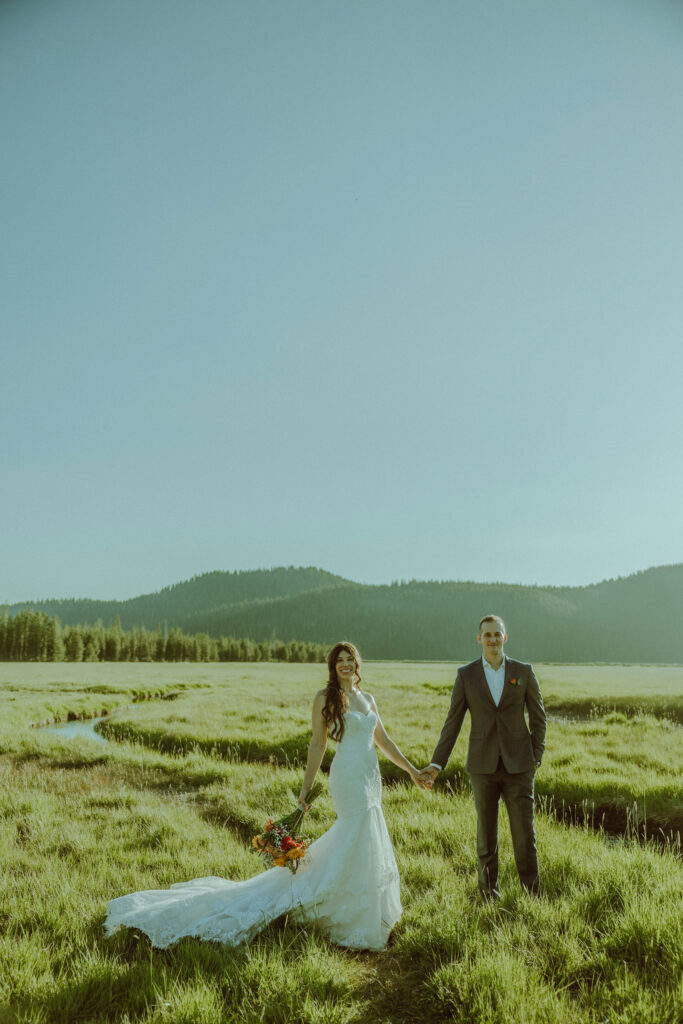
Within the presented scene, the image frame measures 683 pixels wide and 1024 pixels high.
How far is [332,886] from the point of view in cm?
608

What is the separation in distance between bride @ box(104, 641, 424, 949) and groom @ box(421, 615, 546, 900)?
79cm

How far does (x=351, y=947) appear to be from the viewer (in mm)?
5793

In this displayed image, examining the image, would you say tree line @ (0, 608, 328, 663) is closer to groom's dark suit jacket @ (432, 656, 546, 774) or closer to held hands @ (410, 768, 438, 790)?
held hands @ (410, 768, 438, 790)

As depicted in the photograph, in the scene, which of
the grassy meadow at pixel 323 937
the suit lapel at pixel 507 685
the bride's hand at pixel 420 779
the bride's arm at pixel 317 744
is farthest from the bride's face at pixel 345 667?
the grassy meadow at pixel 323 937

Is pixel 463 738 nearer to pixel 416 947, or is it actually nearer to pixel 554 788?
pixel 554 788

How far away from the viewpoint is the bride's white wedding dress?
587 centimetres

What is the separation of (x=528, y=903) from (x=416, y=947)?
1320 mm

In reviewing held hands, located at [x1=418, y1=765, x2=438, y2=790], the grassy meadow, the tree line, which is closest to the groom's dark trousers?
held hands, located at [x1=418, y1=765, x2=438, y2=790]

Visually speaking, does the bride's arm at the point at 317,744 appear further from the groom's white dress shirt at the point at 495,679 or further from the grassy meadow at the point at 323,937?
the groom's white dress shirt at the point at 495,679

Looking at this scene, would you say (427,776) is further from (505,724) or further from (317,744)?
(317,744)

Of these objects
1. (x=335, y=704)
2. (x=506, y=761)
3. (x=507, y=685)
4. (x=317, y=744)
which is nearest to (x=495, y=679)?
(x=507, y=685)

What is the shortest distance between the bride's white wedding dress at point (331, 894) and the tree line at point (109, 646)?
3649 inches

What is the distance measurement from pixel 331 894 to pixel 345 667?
232 centimetres

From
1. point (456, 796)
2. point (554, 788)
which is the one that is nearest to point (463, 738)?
point (554, 788)
